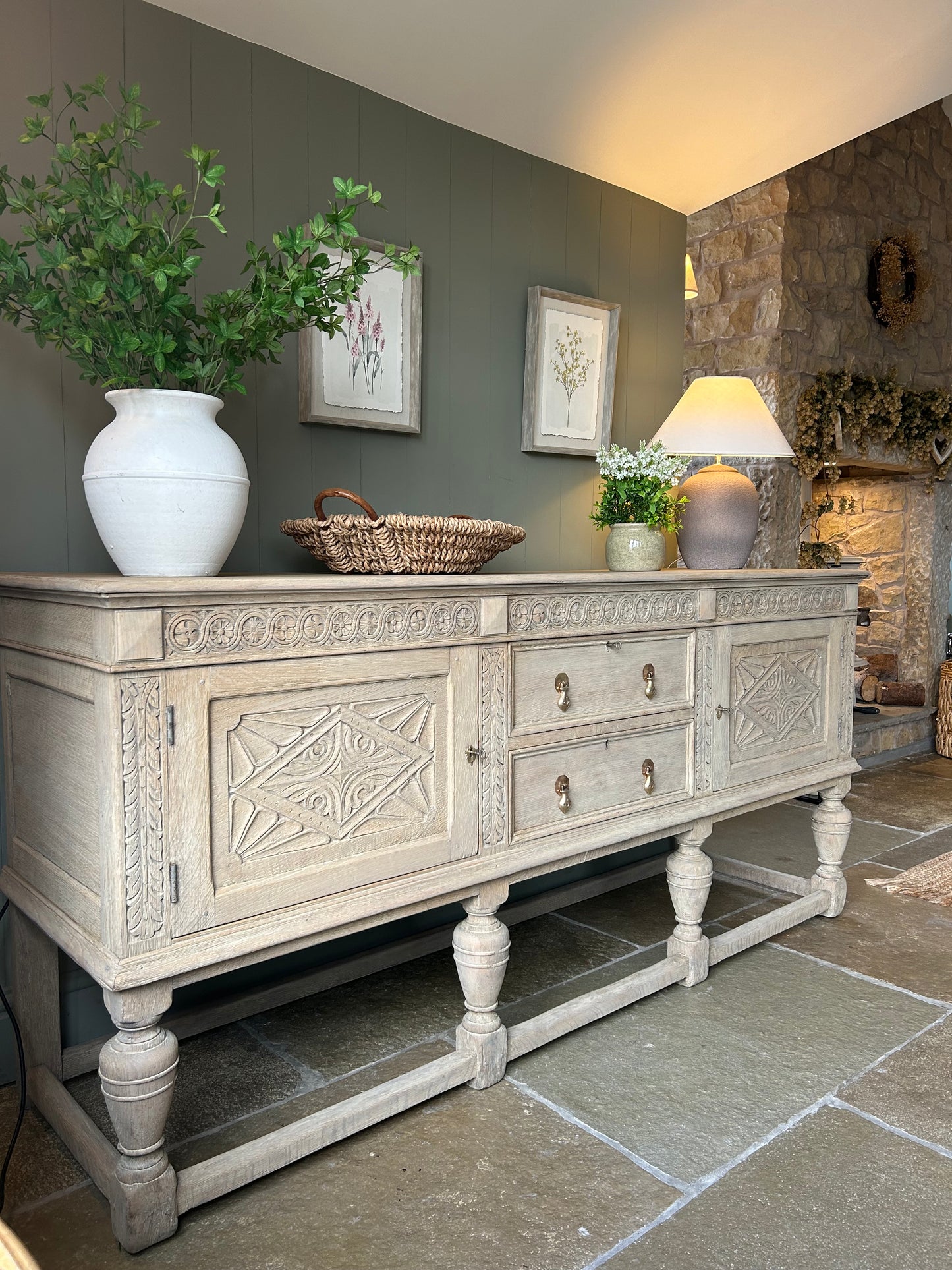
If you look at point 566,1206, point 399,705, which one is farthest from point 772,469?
point 566,1206

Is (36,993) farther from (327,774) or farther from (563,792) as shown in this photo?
(563,792)

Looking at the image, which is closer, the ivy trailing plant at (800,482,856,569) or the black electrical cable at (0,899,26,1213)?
the black electrical cable at (0,899,26,1213)

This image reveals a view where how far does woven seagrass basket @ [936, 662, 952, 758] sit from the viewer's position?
5109 mm

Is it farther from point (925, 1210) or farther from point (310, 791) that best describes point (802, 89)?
point (925, 1210)

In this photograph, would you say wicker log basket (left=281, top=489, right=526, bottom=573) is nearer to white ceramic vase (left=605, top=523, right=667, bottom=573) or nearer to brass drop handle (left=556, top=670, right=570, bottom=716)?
brass drop handle (left=556, top=670, right=570, bottom=716)

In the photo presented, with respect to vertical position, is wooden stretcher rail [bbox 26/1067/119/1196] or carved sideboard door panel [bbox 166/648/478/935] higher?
carved sideboard door panel [bbox 166/648/478/935]

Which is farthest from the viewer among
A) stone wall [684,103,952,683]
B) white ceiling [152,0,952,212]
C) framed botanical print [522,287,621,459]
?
stone wall [684,103,952,683]

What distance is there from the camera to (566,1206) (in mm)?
1457

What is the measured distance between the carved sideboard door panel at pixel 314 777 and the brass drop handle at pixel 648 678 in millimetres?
493

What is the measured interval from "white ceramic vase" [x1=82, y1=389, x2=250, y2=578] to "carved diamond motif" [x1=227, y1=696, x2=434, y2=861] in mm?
284

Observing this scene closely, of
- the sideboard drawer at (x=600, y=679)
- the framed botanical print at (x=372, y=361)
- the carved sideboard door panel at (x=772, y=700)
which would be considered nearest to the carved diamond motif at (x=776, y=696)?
the carved sideboard door panel at (x=772, y=700)

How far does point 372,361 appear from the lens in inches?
83.0

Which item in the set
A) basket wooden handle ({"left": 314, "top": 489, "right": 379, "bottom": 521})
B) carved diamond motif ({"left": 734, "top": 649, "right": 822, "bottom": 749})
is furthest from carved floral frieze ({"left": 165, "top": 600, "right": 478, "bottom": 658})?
carved diamond motif ({"left": 734, "top": 649, "right": 822, "bottom": 749})

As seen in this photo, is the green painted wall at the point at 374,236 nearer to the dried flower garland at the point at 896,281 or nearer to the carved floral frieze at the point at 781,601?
the carved floral frieze at the point at 781,601
